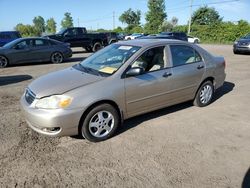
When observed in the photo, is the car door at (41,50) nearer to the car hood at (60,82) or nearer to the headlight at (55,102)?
the car hood at (60,82)

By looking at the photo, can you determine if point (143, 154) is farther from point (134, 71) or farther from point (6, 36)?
point (6, 36)

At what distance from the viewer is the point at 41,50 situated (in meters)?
13.2

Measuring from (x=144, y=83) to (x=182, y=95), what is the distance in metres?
1.19

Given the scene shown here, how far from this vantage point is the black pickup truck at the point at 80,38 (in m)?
19.3

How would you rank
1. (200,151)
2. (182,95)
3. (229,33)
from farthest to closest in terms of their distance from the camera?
(229,33) < (182,95) < (200,151)

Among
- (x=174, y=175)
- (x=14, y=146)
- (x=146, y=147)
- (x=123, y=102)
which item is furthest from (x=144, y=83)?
(x=14, y=146)

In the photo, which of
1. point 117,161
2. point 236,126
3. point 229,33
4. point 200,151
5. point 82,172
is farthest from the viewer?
point 229,33

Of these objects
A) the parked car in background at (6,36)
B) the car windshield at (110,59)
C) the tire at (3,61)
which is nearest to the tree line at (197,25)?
the parked car in background at (6,36)

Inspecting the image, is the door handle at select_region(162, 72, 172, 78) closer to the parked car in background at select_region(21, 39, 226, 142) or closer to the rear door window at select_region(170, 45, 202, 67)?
the parked car in background at select_region(21, 39, 226, 142)

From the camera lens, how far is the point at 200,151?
13.2 ft

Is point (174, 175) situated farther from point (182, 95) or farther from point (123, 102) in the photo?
point (182, 95)

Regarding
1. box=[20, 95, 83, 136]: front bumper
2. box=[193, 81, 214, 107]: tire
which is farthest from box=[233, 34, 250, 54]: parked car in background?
box=[20, 95, 83, 136]: front bumper

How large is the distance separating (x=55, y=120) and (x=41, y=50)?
1021 cm

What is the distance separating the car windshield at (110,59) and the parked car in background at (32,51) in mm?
8368
